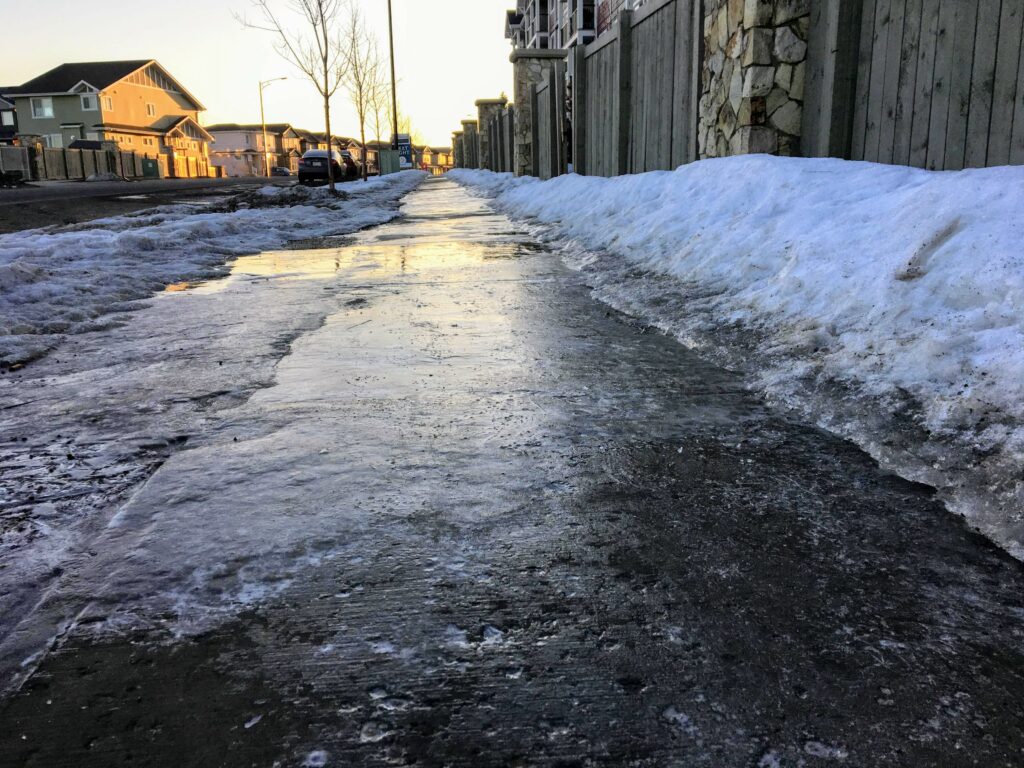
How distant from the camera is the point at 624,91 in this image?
11.0 meters

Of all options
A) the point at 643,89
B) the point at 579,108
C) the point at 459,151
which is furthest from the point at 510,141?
the point at 459,151

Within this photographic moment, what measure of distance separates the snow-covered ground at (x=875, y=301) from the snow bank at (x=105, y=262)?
389cm

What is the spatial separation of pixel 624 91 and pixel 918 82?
6505 millimetres

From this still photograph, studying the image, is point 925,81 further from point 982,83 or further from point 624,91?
point 624,91

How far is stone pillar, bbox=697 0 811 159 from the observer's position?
6.27 m

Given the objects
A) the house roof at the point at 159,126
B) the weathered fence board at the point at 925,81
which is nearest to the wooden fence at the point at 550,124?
the weathered fence board at the point at 925,81

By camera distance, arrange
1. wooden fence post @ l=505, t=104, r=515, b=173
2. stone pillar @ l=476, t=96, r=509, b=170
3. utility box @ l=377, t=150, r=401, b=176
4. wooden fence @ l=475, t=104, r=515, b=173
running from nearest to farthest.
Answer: wooden fence post @ l=505, t=104, r=515, b=173 < wooden fence @ l=475, t=104, r=515, b=173 < stone pillar @ l=476, t=96, r=509, b=170 < utility box @ l=377, t=150, r=401, b=176

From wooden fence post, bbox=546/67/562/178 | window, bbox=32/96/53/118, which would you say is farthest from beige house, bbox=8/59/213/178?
wooden fence post, bbox=546/67/562/178

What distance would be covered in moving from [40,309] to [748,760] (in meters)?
5.53

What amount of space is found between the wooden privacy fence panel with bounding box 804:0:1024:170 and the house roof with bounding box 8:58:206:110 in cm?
7293

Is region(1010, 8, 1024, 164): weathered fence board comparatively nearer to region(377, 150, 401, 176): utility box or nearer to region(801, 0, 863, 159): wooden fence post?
region(801, 0, 863, 159): wooden fence post

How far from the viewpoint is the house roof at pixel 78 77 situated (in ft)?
211

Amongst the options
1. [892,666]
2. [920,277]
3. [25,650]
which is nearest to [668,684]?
[892,666]

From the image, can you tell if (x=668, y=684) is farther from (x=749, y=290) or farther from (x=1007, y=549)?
(x=749, y=290)
